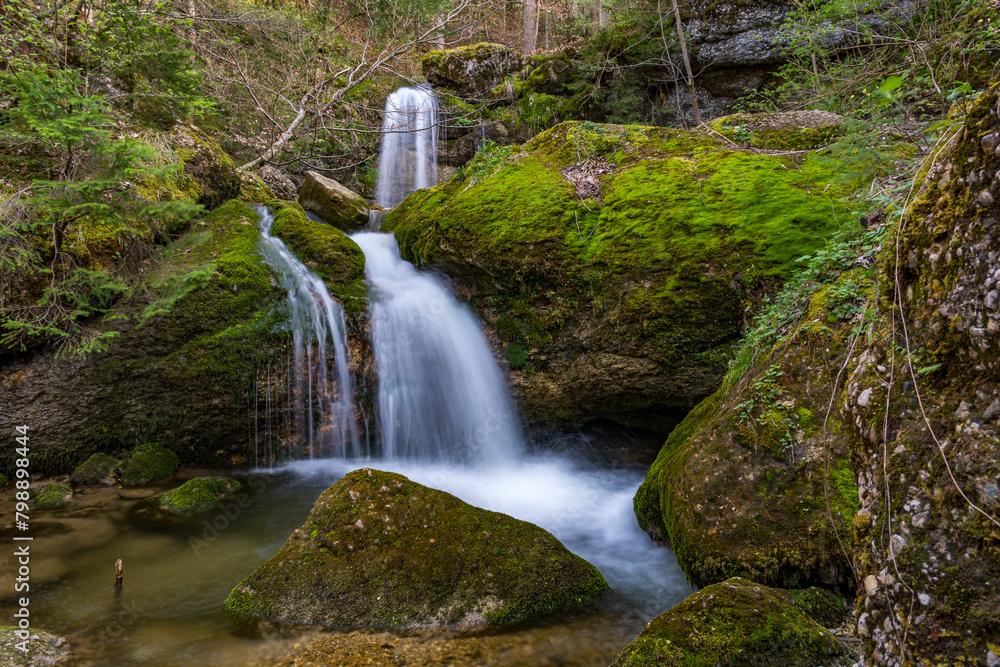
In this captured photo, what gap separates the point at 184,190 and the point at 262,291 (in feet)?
7.59

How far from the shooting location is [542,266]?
6.15 meters

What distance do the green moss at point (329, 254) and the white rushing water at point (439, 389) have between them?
1.30 feet

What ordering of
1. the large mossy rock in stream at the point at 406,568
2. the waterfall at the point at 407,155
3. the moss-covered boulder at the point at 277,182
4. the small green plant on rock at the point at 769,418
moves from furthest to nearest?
the waterfall at the point at 407,155, the moss-covered boulder at the point at 277,182, the small green plant on rock at the point at 769,418, the large mossy rock in stream at the point at 406,568

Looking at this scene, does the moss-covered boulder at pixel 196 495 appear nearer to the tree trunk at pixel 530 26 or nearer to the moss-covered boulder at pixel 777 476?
the moss-covered boulder at pixel 777 476

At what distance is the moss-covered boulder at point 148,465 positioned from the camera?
563 cm

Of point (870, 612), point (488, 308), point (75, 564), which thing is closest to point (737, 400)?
point (870, 612)

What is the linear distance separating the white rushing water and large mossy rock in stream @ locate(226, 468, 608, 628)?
306cm

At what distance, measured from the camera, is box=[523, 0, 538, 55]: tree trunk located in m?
18.5

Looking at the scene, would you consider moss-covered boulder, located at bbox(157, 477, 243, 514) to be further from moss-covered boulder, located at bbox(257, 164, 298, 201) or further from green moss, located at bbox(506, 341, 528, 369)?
moss-covered boulder, located at bbox(257, 164, 298, 201)

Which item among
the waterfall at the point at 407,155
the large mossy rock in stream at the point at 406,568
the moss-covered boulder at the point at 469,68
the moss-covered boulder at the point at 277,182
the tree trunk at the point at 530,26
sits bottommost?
the large mossy rock in stream at the point at 406,568

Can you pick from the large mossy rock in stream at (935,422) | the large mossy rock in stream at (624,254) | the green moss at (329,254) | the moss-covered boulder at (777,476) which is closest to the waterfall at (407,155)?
the green moss at (329,254)

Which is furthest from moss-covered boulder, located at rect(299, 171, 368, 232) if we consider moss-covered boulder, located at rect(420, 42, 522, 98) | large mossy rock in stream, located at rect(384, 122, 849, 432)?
moss-covered boulder, located at rect(420, 42, 522, 98)

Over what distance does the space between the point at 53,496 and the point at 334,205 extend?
678 cm

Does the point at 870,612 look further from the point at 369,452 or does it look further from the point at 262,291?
the point at 262,291
